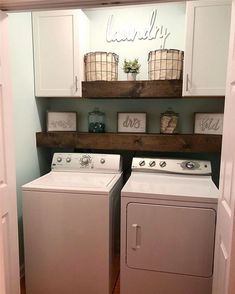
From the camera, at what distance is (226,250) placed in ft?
3.94

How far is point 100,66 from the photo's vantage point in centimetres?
228

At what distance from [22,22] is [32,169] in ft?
4.38

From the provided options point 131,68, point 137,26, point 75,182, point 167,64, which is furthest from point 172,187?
point 137,26

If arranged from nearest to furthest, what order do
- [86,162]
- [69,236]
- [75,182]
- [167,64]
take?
[69,236] → [75,182] → [167,64] → [86,162]

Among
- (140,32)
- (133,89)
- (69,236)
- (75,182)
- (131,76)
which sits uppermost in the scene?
(140,32)

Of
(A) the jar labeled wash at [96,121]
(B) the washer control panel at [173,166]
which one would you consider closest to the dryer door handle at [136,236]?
(B) the washer control panel at [173,166]

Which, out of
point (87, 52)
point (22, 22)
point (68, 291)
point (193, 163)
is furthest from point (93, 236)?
point (22, 22)

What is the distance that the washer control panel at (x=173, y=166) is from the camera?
87.0 inches

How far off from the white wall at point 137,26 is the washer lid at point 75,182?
1.06 meters

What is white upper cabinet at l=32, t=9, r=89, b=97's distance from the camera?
2.25 m

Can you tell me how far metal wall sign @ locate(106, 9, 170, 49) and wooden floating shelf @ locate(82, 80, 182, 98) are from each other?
1.64ft

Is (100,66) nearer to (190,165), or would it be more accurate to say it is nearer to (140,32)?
(140,32)

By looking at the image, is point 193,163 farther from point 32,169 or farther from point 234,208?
point 32,169

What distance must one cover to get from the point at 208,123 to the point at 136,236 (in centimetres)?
127
